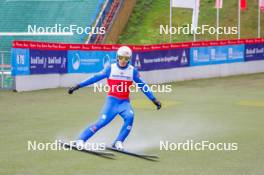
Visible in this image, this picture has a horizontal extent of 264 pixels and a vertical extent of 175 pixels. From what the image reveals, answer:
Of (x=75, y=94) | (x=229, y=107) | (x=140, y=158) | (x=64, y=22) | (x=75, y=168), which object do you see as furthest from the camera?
(x=64, y=22)

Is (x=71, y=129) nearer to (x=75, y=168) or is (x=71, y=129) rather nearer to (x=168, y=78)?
(x=75, y=168)

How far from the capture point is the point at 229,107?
72.2 ft

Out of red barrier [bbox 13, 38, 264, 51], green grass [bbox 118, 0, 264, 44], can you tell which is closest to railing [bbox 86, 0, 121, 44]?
green grass [bbox 118, 0, 264, 44]

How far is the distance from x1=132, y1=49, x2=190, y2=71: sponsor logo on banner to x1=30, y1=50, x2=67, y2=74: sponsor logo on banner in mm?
3409

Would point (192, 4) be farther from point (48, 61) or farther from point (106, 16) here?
point (106, 16)

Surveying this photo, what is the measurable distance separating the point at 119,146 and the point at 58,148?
1.35 metres

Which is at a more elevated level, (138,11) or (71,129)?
(138,11)

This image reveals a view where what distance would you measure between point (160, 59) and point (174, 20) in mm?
16018

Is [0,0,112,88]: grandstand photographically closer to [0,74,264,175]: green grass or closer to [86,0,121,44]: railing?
[86,0,121,44]: railing

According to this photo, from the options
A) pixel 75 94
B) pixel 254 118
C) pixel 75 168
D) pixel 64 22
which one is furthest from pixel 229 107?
pixel 64 22

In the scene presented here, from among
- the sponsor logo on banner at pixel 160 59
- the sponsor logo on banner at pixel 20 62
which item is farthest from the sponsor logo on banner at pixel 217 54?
the sponsor logo on banner at pixel 20 62

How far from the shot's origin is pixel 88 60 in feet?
94.5

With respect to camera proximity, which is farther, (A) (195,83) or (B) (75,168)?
(A) (195,83)

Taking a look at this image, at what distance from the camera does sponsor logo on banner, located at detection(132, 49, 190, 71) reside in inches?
1182
